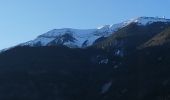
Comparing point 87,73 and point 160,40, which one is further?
point 160,40

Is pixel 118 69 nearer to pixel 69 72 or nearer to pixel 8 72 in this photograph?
pixel 69 72

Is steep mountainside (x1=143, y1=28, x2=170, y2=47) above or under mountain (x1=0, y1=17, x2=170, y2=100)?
above

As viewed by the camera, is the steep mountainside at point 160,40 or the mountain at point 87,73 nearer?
the mountain at point 87,73

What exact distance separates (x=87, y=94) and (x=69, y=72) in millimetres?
18292

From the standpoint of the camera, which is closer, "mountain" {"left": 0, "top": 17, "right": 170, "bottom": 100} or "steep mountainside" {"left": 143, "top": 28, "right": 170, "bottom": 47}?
"mountain" {"left": 0, "top": 17, "right": 170, "bottom": 100}

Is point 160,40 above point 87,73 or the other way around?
above

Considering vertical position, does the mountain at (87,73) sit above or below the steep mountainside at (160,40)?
below

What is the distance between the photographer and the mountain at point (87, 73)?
149625 millimetres

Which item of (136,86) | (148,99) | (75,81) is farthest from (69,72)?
(148,99)

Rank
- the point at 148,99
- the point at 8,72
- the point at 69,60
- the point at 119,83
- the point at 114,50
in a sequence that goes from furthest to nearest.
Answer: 1. the point at 114,50
2. the point at 69,60
3. the point at 8,72
4. the point at 119,83
5. the point at 148,99

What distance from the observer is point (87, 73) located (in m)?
172

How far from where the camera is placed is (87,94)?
6156 inches

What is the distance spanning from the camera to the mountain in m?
Answer: 150

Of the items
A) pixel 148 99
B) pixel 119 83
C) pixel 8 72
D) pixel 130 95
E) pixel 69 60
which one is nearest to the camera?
pixel 148 99
